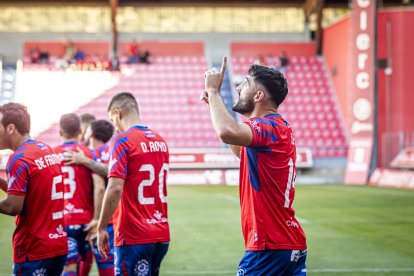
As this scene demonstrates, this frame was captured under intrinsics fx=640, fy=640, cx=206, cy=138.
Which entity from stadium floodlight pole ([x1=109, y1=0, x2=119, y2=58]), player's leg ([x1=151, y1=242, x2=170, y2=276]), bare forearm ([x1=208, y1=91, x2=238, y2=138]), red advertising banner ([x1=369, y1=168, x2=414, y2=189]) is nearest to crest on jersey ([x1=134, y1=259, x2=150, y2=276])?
player's leg ([x1=151, y1=242, x2=170, y2=276])

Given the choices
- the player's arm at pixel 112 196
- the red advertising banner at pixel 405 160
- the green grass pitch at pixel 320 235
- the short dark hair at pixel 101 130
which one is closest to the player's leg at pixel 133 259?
the player's arm at pixel 112 196

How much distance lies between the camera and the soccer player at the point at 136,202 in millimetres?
5055

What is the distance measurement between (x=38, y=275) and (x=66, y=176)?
2.23 meters

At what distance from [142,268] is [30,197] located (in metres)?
1.10

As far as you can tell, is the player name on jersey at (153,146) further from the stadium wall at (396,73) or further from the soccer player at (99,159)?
the stadium wall at (396,73)

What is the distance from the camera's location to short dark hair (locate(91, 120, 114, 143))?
22.9 feet

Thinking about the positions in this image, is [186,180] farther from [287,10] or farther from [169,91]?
[287,10]

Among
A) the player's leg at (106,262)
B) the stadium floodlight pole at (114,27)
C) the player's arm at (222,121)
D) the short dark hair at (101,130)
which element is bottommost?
the player's leg at (106,262)

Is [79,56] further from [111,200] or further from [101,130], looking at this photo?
[111,200]

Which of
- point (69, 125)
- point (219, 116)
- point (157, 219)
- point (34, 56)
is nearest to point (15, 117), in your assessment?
point (157, 219)

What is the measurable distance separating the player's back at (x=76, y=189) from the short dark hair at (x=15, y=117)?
2.06 m

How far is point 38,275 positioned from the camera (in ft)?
14.9

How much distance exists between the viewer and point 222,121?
12.3 ft

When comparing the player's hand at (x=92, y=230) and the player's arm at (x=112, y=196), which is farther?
the player's hand at (x=92, y=230)
